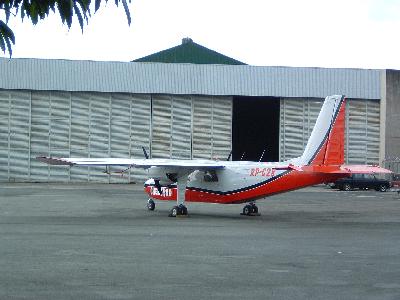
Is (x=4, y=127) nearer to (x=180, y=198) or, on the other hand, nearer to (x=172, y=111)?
(x=172, y=111)

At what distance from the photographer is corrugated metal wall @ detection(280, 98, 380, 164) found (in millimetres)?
63656

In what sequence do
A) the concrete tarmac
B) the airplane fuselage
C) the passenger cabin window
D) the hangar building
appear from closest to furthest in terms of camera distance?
the concrete tarmac
the airplane fuselage
the passenger cabin window
the hangar building

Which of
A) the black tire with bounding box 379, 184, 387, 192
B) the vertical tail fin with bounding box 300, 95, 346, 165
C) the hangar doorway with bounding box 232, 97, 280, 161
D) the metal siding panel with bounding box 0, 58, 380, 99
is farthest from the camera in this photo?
the hangar doorway with bounding box 232, 97, 280, 161

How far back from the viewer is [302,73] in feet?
205

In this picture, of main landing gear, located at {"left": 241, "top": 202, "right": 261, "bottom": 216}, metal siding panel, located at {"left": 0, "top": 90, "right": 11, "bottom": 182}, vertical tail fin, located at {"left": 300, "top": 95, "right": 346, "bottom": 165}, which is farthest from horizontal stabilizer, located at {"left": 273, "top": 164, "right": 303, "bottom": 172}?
metal siding panel, located at {"left": 0, "top": 90, "right": 11, "bottom": 182}

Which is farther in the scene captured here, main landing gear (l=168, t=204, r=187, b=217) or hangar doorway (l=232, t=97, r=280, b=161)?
hangar doorway (l=232, t=97, r=280, b=161)

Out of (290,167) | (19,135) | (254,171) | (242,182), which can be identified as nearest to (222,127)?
(19,135)

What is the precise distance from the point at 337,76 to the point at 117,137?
768 inches

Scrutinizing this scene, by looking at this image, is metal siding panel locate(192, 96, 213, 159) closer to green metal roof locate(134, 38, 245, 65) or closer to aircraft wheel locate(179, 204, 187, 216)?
green metal roof locate(134, 38, 245, 65)

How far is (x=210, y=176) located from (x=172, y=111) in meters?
34.6

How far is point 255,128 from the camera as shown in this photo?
Result: 6400 centimetres

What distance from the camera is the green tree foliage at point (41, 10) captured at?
11.2ft

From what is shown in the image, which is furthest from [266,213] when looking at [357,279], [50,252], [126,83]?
[126,83]

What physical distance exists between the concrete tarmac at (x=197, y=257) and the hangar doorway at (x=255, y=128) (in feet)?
120
